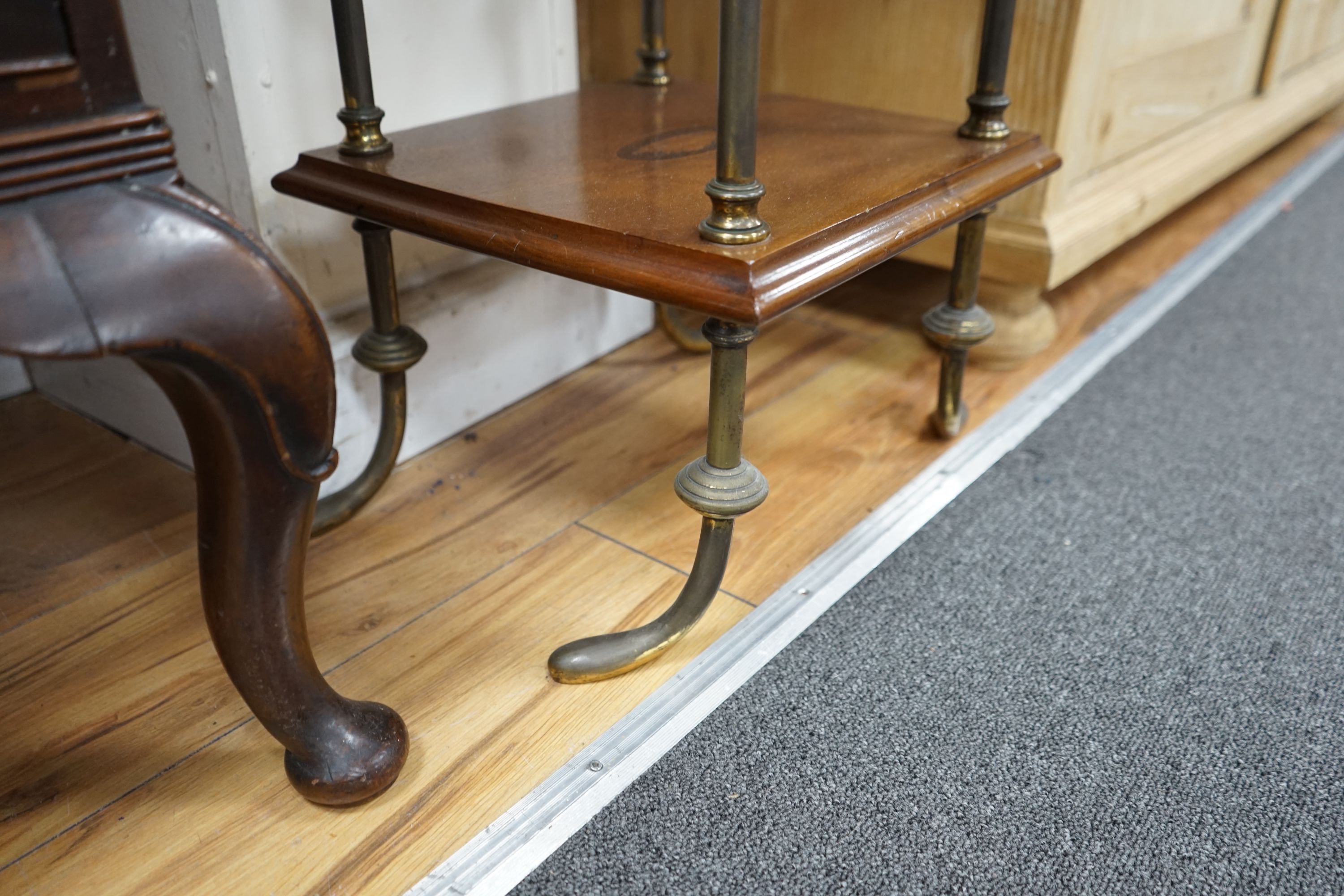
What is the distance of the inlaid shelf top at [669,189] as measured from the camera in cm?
51

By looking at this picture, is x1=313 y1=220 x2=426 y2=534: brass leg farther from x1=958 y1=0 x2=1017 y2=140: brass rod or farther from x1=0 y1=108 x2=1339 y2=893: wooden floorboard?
x1=958 y1=0 x2=1017 y2=140: brass rod

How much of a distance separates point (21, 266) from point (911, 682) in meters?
0.50

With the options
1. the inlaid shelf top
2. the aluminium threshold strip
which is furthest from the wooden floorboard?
the inlaid shelf top

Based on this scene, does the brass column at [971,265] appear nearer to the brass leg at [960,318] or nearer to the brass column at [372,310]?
the brass leg at [960,318]

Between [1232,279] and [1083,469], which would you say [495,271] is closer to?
[1083,469]

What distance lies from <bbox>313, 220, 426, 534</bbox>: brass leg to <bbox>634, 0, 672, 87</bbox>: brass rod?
1.00ft

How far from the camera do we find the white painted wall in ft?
2.27

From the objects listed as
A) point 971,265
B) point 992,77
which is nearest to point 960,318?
point 971,265

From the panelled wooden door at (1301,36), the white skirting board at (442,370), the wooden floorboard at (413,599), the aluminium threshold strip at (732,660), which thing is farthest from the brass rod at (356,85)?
the panelled wooden door at (1301,36)

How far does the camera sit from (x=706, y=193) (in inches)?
21.0

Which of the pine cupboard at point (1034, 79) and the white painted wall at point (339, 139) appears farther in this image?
the pine cupboard at point (1034, 79)

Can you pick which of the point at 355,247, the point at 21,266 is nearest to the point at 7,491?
the point at 355,247

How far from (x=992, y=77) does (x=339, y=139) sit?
480 mm

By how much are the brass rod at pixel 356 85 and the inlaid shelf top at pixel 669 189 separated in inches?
0.5
